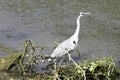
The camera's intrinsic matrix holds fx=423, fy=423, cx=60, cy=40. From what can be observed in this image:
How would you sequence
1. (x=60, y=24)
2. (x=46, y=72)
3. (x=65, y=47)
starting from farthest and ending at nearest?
(x=60, y=24)
(x=65, y=47)
(x=46, y=72)

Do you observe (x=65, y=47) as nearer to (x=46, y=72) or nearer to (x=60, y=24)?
(x=46, y=72)

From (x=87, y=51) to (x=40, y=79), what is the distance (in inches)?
95.2

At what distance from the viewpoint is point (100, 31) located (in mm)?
11344

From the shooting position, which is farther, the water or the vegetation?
the water

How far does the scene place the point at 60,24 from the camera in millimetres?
11672

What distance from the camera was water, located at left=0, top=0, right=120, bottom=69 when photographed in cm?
1020

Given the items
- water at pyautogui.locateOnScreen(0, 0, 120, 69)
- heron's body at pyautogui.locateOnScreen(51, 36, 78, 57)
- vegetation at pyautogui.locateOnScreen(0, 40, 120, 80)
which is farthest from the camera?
water at pyautogui.locateOnScreen(0, 0, 120, 69)

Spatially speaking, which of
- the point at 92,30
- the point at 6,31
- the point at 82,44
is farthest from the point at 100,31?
the point at 6,31

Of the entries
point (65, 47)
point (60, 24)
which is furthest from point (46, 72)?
point (60, 24)

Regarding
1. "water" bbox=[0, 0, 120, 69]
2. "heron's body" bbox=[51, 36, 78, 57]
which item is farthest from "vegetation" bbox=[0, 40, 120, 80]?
"water" bbox=[0, 0, 120, 69]

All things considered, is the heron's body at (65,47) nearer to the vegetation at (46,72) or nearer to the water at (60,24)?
the water at (60,24)

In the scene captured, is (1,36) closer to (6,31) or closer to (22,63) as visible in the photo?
(6,31)

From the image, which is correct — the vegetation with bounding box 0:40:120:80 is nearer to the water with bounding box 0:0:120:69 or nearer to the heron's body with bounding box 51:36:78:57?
the heron's body with bounding box 51:36:78:57

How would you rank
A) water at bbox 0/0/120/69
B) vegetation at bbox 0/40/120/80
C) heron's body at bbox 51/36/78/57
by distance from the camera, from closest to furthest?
vegetation at bbox 0/40/120/80, heron's body at bbox 51/36/78/57, water at bbox 0/0/120/69
